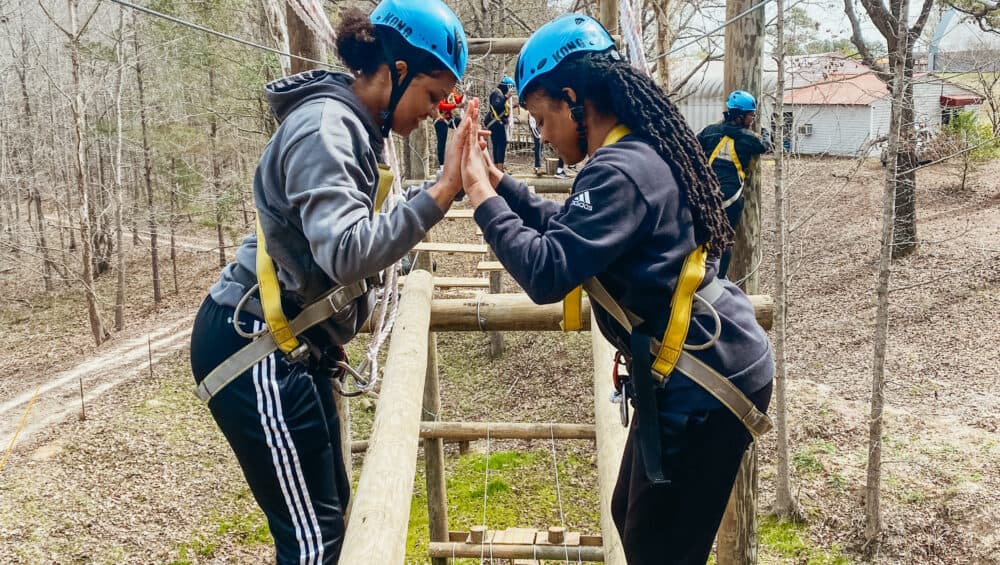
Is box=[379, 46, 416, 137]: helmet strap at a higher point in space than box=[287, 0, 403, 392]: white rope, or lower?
higher

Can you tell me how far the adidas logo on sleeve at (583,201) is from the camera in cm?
170

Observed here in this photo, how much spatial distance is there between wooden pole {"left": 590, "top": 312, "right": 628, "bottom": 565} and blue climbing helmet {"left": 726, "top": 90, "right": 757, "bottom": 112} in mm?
2800

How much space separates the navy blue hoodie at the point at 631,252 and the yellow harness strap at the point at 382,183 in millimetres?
426

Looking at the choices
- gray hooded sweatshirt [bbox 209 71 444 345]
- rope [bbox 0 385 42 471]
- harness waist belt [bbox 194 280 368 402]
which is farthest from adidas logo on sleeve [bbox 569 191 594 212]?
rope [bbox 0 385 42 471]

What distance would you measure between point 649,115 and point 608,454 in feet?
4.01

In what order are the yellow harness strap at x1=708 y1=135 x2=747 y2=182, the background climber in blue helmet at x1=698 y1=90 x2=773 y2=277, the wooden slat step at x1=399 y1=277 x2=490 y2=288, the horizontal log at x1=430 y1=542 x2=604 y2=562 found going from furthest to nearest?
the wooden slat step at x1=399 y1=277 x2=490 y2=288
the yellow harness strap at x1=708 y1=135 x2=747 y2=182
the background climber in blue helmet at x1=698 y1=90 x2=773 y2=277
the horizontal log at x1=430 y1=542 x2=604 y2=562

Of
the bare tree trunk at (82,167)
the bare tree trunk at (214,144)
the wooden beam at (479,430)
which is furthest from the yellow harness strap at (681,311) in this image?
the bare tree trunk at (214,144)

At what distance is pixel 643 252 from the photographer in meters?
1.81

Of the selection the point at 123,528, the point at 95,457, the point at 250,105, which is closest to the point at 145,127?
the point at 250,105

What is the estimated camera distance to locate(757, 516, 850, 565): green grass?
7039 millimetres

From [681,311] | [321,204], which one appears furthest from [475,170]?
[681,311]

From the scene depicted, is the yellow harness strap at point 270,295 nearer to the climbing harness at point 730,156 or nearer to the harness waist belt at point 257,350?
Answer: the harness waist belt at point 257,350

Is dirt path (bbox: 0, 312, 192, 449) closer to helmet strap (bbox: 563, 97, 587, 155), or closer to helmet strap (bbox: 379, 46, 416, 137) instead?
helmet strap (bbox: 379, 46, 416, 137)

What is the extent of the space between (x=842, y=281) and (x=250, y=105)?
1455 centimetres
